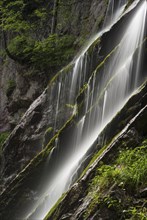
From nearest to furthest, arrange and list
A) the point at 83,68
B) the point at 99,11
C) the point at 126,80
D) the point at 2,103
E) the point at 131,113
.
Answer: the point at 131,113 < the point at 126,80 < the point at 83,68 < the point at 99,11 < the point at 2,103

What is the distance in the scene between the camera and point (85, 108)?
10.1 m

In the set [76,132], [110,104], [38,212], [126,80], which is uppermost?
[126,80]

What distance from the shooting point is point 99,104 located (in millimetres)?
8945

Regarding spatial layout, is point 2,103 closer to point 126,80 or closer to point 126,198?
point 126,80

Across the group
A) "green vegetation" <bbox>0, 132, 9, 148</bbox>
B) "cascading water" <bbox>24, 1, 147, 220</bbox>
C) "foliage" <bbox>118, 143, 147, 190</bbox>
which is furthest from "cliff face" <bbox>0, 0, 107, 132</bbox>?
"foliage" <bbox>118, 143, 147, 190</bbox>

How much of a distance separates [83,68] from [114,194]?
7.23 meters

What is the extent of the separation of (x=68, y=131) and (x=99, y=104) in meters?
1.33

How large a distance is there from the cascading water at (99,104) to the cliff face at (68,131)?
0.19 meters

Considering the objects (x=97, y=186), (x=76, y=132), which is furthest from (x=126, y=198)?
(x=76, y=132)

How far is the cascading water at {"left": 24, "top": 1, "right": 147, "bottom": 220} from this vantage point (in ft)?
27.6

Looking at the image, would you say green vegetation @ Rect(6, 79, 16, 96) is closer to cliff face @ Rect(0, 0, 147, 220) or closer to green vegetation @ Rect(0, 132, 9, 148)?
cliff face @ Rect(0, 0, 147, 220)

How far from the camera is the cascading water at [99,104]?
8.41m

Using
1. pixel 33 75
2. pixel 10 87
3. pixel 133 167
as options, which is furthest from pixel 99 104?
pixel 10 87

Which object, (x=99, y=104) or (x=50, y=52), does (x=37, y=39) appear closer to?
(x=50, y=52)
